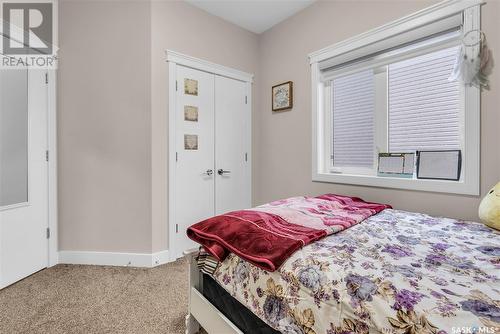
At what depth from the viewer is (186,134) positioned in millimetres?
2598

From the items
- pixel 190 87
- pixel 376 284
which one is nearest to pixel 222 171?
pixel 190 87

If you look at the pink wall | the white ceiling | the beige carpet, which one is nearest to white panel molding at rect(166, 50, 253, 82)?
the pink wall

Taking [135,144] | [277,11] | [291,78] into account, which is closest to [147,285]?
[135,144]

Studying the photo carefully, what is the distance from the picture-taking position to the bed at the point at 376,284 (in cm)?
61

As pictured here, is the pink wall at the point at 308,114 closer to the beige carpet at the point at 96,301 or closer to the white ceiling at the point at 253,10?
the white ceiling at the point at 253,10

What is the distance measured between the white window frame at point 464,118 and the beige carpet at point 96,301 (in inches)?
70.5

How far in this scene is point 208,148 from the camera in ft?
9.15

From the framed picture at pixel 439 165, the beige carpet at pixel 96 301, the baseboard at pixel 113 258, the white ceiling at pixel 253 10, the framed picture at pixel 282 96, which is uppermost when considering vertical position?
the white ceiling at pixel 253 10

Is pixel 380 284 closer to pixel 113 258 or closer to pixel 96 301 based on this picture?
pixel 96 301

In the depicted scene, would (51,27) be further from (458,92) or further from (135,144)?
(458,92)

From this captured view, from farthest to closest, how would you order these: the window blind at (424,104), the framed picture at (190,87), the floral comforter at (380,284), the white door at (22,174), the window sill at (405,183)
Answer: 1. the framed picture at (190,87)
2. the white door at (22,174)
3. the window blind at (424,104)
4. the window sill at (405,183)
5. the floral comforter at (380,284)

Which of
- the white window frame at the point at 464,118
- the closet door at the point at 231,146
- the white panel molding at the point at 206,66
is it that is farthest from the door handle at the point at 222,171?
the white panel molding at the point at 206,66

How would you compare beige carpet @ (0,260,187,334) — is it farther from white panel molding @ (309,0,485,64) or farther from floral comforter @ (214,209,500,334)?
white panel molding @ (309,0,485,64)

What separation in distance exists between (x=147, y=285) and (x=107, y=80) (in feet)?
6.47
